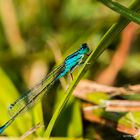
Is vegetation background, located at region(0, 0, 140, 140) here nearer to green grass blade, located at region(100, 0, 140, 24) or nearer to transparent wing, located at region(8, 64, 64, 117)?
transparent wing, located at region(8, 64, 64, 117)

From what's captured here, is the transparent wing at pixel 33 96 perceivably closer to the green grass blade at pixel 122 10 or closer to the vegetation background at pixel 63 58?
the vegetation background at pixel 63 58

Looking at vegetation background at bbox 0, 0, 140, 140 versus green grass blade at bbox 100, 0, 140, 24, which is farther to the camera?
vegetation background at bbox 0, 0, 140, 140

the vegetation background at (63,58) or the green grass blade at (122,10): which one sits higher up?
the vegetation background at (63,58)

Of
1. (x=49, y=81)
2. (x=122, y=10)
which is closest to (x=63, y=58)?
(x=49, y=81)

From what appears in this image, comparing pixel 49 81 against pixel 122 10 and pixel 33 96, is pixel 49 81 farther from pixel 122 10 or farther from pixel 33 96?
pixel 122 10

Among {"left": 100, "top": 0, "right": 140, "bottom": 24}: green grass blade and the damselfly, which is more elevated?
the damselfly

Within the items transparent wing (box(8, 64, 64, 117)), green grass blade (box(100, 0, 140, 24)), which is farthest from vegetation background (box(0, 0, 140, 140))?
green grass blade (box(100, 0, 140, 24))

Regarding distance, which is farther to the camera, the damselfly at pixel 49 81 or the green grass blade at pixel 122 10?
the damselfly at pixel 49 81

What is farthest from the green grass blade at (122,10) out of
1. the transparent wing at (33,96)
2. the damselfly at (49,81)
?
the transparent wing at (33,96)
